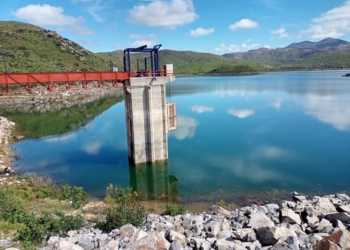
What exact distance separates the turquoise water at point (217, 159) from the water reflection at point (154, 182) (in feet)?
0.26

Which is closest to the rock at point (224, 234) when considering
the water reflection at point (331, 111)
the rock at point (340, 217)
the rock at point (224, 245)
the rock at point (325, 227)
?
the rock at point (224, 245)

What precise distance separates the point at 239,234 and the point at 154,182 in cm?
1429

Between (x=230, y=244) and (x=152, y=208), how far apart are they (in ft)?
31.6

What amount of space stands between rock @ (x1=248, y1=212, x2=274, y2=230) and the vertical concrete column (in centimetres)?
1416

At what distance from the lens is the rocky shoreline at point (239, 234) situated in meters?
8.69

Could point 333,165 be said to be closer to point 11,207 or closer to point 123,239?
point 123,239

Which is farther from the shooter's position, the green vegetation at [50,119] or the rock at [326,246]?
the green vegetation at [50,119]

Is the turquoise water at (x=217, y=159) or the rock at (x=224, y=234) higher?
the rock at (x=224, y=234)

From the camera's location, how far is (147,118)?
23.8m

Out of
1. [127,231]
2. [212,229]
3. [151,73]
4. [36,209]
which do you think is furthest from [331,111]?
[36,209]

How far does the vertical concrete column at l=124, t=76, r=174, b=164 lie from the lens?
23375 millimetres

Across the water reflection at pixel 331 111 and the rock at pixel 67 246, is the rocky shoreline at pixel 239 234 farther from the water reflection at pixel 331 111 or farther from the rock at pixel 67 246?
the water reflection at pixel 331 111

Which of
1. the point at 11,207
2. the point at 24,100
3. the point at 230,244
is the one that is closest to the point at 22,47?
the point at 24,100

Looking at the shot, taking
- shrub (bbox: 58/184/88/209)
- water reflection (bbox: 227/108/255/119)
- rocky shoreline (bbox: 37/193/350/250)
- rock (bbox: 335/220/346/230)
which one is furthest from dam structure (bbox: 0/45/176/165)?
water reflection (bbox: 227/108/255/119)
